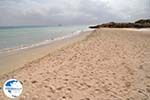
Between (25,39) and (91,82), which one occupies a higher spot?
(25,39)

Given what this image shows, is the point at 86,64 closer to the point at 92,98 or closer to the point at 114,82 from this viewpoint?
the point at 114,82

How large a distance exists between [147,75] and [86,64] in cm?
246

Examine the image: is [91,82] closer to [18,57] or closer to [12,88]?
[12,88]

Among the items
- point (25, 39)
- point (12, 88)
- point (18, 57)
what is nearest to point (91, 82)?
point (12, 88)

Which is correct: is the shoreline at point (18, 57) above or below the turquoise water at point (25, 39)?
below

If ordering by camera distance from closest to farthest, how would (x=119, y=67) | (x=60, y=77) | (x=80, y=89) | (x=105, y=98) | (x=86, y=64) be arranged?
1. (x=105, y=98)
2. (x=80, y=89)
3. (x=60, y=77)
4. (x=119, y=67)
5. (x=86, y=64)

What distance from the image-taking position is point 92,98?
4.38 metres

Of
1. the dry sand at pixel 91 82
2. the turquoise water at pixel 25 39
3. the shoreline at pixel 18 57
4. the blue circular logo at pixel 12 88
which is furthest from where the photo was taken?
the turquoise water at pixel 25 39

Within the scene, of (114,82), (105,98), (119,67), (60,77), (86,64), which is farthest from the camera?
(86,64)

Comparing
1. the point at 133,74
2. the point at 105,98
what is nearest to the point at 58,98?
the point at 105,98

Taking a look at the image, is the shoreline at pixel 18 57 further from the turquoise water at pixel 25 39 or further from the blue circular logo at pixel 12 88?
the blue circular logo at pixel 12 88

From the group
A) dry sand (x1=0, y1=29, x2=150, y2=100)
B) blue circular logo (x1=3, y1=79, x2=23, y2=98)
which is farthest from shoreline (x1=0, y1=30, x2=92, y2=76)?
blue circular logo (x1=3, y1=79, x2=23, y2=98)

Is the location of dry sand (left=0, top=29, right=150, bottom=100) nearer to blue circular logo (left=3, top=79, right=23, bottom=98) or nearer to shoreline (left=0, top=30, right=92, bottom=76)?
blue circular logo (left=3, top=79, right=23, bottom=98)

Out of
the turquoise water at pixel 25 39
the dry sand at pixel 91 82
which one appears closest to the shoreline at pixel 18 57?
the dry sand at pixel 91 82
